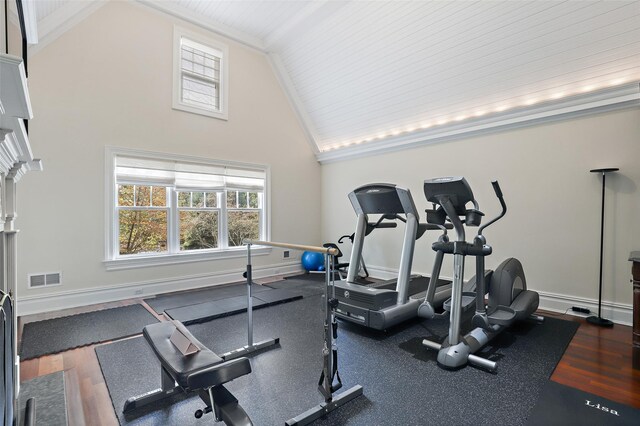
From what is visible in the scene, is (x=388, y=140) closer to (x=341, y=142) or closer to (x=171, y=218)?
(x=341, y=142)

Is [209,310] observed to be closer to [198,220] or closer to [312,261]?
[198,220]

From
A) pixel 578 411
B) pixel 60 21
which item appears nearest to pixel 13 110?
pixel 578 411

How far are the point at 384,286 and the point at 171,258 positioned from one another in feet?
11.3

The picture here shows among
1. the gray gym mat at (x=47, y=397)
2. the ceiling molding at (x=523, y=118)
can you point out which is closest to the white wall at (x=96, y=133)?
the gray gym mat at (x=47, y=397)

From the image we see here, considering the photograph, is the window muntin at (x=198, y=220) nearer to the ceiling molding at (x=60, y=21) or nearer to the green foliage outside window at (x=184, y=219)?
the green foliage outside window at (x=184, y=219)

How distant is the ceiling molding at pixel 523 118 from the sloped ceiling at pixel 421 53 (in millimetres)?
93

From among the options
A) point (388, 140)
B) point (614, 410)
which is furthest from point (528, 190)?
point (614, 410)

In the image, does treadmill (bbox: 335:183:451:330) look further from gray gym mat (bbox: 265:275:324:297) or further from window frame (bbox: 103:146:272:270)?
window frame (bbox: 103:146:272:270)

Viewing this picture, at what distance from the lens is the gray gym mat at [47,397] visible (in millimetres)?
1858

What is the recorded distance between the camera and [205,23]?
5215mm

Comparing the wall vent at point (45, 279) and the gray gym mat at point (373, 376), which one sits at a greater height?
the wall vent at point (45, 279)

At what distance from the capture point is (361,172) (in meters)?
6.37

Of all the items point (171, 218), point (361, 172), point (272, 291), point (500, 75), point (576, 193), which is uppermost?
point (500, 75)

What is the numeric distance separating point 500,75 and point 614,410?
12.6ft
